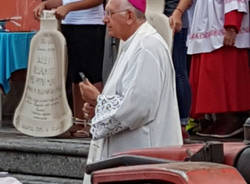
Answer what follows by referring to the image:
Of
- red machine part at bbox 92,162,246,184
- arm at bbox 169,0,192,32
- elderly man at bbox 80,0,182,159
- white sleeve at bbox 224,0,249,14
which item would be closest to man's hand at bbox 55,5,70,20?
arm at bbox 169,0,192,32

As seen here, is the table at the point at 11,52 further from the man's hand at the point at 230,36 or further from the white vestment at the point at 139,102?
the white vestment at the point at 139,102

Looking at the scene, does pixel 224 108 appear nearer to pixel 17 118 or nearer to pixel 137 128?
pixel 17 118

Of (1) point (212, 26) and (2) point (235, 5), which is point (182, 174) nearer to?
(2) point (235, 5)

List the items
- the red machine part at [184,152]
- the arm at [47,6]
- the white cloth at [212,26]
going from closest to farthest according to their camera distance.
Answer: the red machine part at [184,152] < the white cloth at [212,26] < the arm at [47,6]

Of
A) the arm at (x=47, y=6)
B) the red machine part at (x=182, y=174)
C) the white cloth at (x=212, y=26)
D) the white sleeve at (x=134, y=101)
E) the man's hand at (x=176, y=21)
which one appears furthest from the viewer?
the arm at (x=47, y=6)

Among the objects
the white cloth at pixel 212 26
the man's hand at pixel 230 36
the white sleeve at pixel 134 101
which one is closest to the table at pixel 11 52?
the white cloth at pixel 212 26

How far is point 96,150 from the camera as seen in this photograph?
17.3ft

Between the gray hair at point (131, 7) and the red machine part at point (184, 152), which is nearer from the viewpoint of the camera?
the red machine part at point (184, 152)

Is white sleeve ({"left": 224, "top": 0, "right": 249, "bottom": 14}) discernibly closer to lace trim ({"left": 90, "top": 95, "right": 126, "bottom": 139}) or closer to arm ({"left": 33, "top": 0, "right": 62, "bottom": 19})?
arm ({"left": 33, "top": 0, "right": 62, "bottom": 19})

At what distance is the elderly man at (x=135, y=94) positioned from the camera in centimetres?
497

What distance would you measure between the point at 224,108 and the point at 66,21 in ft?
5.24

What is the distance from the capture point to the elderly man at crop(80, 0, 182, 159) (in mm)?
4969

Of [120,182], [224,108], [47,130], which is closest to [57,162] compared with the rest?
[47,130]

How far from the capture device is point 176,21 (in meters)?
6.84
